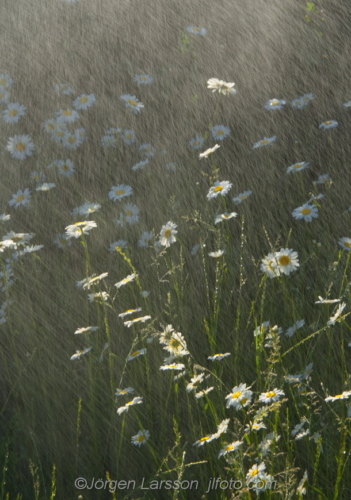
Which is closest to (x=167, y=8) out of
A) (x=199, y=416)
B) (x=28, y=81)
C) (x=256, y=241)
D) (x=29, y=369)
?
(x=28, y=81)

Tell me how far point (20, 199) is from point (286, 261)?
1.30 metres

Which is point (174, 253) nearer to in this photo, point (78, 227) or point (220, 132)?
point (78, 227)

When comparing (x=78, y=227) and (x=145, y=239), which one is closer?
(x=78, y=227)

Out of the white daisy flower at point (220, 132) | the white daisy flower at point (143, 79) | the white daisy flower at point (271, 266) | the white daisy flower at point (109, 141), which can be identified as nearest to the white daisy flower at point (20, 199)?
the white daisy flower at point (109, 141)

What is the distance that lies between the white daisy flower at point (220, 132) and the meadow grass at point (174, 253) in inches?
1.5

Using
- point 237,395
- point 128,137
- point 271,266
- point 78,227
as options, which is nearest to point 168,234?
point 78,227

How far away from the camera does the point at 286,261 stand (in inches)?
64.9

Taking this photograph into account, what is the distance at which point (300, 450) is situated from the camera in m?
1.44

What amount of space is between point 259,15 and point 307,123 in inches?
67.2

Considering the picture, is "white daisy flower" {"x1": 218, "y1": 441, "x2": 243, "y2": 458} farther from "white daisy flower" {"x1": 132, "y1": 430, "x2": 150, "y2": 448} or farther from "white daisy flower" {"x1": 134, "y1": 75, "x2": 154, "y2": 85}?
"white daisy flower" {"x1": 134, "y1": 75, "x2": 154, "y2": 85}

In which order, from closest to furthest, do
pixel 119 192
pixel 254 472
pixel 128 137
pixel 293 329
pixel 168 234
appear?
A: pixel 254 472 → pixel 293 329 → pixel 168 234 → pixel 119 192 → pixel 128 137

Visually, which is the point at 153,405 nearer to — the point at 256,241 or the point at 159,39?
the point at 256,241

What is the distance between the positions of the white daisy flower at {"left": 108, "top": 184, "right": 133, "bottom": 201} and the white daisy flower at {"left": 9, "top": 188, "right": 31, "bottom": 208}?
1.10ft

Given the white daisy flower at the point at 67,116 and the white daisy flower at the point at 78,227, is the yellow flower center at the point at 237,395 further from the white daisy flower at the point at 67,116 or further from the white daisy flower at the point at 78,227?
the white daisy flower at the point at 67,116
